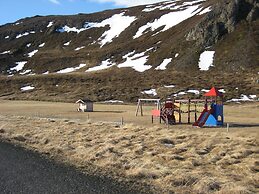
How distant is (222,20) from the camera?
101 m

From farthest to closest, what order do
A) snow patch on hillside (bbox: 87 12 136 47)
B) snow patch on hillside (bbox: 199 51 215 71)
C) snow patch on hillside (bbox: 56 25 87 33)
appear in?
snow patch on hillside (bbox: 56 25 87 33)
snow patch on hillside (bbox: 87 12 136 47)
snow patch on hillside (bbox: 199 51 215 71)

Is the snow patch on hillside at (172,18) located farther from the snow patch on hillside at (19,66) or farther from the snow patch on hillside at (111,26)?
the snow patch on hillside at (19,66)

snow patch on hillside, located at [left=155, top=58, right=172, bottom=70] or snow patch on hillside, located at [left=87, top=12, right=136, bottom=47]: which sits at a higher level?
snow patch on hillside, located at [left=87, top=12, right=136, bottom=47]

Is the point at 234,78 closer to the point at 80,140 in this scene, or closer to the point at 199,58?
the point at 199,58

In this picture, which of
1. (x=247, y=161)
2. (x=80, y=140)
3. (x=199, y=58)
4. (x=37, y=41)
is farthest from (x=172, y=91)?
(x=37, y=41)

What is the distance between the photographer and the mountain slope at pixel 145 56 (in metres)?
78.8

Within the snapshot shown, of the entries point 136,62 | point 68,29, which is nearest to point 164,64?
point 136,62

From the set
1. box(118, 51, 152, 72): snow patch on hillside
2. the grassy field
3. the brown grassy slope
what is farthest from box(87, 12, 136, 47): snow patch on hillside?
the grassy field

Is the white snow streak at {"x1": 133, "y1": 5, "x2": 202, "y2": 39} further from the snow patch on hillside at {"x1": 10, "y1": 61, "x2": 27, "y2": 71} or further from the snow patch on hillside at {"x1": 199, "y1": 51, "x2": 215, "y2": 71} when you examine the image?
the snow patch on hillside at {"x1": 10, "y1": 61, "x2": 27, "y2": 71}

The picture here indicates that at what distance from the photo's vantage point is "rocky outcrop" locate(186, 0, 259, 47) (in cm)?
9712

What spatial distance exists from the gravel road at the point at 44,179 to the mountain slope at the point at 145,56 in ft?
170

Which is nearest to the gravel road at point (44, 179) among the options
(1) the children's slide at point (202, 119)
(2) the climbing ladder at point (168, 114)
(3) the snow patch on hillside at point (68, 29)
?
(1) the children's slide at point (202, 119)

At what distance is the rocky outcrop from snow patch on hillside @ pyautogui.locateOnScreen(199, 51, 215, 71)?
4.46 meters

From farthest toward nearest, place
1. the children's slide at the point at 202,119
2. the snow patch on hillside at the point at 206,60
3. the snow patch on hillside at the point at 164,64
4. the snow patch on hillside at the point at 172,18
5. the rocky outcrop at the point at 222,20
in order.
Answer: the snow patch on hillside at the point at 172,18 < the rocky outcrop at the point at 222,20 < the snow patch on hillside at the point at 164,64 < the snow patch on hillside at the point at 206,60 < the children's slide at the point at 202,119
